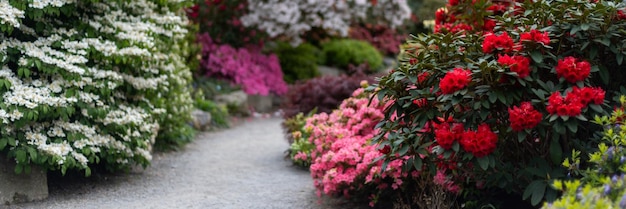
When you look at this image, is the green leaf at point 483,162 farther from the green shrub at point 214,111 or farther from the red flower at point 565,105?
the green shrub at point 214,111

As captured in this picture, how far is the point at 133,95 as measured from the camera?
218 inches

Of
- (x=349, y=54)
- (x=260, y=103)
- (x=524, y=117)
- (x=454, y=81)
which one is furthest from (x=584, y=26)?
(x=349, y=54)

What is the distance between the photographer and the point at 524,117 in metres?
3.30

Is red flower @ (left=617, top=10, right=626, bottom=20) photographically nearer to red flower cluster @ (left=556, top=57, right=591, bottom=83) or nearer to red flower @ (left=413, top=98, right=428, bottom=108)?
red flower cluster @ (left=556, top=57, right=591, bottom=83)

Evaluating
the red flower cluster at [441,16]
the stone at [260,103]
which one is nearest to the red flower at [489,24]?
the red flower cluster at [441,16]

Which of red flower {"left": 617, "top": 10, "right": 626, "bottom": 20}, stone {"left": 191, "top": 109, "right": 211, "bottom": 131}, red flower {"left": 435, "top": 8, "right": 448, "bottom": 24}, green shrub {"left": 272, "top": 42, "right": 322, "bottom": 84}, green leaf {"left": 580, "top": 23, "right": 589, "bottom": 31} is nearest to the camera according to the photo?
green leaf {"left": 580, "top": 23, "right": 589, "bottom": 31}

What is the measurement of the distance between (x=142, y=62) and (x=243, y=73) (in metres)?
5.25

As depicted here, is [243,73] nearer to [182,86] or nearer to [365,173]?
[182,86]

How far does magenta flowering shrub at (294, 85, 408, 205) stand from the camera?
4391 millimetres

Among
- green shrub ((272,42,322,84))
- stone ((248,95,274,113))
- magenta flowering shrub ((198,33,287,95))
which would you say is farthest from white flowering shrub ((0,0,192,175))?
green shrub ((272,42,322,84))

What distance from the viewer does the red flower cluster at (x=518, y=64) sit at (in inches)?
133

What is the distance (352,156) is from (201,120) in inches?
177

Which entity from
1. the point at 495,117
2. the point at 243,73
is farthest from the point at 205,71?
the point at 495,117

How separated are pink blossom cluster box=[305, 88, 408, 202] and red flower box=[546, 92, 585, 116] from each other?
37.0 inches
